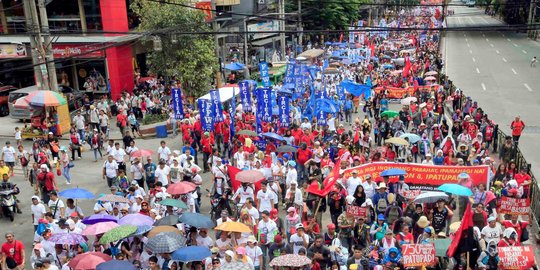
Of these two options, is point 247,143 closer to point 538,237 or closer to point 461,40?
point 538,237

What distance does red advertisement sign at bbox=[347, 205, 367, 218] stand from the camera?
11770 mm

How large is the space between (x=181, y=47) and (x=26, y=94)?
7.66 metres

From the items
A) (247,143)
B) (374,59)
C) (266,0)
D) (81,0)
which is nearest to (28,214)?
(247,143)

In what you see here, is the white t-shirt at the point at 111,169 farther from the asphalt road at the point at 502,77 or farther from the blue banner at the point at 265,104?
the asphalt road at the point at 502,77

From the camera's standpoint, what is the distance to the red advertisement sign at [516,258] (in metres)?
9.66

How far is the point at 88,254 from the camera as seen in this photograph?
948cm

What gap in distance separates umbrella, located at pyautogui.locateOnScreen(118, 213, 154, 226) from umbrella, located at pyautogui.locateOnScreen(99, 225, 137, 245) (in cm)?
38

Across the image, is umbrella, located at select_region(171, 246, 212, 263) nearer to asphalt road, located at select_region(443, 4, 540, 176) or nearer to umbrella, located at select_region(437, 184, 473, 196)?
umbrella, located at select_region(437, 184, 473, 196)

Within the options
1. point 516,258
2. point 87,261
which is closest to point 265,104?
point 87,261

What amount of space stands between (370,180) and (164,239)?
5.24 metres

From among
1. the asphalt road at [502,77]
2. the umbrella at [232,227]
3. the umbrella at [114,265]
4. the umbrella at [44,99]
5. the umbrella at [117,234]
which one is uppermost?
the umbrella at [44,99]

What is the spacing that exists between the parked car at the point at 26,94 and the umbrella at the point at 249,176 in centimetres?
A: 1455

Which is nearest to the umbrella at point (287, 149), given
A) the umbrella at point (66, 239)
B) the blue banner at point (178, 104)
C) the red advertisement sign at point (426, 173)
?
the red advertisement sign at point (426, 173)

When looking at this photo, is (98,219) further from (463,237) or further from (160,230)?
(463,237)
